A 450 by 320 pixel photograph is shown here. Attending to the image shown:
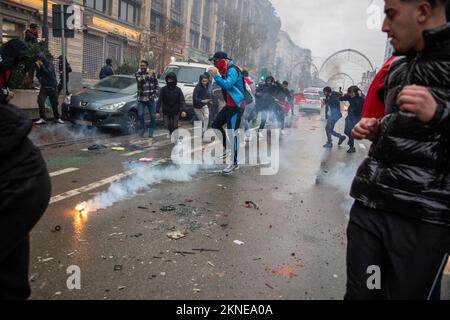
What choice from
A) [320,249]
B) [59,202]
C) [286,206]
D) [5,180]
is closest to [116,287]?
[5,180]

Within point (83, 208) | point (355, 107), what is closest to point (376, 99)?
point (83, 208)

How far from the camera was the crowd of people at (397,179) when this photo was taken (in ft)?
4.93

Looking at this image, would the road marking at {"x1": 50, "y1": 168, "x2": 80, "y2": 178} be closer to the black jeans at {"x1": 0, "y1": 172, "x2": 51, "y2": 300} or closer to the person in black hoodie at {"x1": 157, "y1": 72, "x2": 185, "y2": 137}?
the person in black hoodie at {"x1": 157, "y1": 72, "x2": 185, "y2": 137}

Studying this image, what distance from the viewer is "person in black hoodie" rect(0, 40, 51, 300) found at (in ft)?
4.70

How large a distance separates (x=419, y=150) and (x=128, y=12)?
33.3m

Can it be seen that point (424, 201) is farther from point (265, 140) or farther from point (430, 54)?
point (265, 140)

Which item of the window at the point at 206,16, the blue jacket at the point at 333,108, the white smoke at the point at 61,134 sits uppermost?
the window at the point at 206,16

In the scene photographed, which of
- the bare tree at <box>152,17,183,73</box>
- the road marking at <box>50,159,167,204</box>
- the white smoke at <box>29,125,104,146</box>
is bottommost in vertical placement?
the road marking at <box>50,159,167,204</box>

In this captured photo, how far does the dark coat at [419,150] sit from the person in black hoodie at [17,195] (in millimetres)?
1427

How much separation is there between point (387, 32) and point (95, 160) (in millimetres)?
6595

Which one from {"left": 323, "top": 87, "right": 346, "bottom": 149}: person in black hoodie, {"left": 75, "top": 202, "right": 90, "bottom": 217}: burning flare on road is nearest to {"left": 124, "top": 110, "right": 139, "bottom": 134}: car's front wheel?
{"left": 323, "top": 87, "right": 346, "bottom": 149}: person in black hoodie

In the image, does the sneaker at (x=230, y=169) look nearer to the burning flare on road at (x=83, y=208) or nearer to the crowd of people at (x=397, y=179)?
the burning flare on road at (x=83, y=208)

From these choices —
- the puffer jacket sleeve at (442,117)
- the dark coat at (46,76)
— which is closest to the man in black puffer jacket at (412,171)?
the puffer jacket sleeve at (442,117)

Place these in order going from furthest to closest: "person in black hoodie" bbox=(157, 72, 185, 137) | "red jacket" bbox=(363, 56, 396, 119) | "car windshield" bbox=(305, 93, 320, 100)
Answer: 1. "car windshield" bbox=(305, 93, 320, 100)
2. "person in black hoodie" bbox=(157, 72, 185, 137)
3. "red jacket" bbox=(363, 56, 396, 119)
